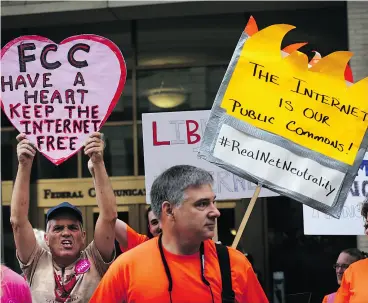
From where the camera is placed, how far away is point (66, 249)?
13.1 feet

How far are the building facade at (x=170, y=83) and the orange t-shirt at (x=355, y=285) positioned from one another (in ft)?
18.6

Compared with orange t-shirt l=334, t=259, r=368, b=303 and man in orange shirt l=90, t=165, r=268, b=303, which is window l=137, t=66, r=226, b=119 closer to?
orange t-shirt l=334, t=259, r=368, b=303

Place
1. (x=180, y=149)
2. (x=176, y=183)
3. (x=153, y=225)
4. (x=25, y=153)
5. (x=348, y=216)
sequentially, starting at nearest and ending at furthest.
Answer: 1. (x=176, y=183)
2. (x=25, y=153)
3. (x=153, y=225)
4. (x=348, y=216)
5. (x=180, y=149)

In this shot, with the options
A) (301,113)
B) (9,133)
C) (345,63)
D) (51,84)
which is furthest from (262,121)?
(9,133)

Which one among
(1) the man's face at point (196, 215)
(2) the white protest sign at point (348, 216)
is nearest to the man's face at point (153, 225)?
(1) the man's face at point (196, 215)

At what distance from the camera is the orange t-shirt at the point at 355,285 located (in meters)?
3.76

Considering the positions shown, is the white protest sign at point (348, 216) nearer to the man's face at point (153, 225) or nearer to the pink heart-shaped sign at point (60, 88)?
the man's face at point (153, 225)

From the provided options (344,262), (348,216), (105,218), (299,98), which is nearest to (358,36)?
(348,216)

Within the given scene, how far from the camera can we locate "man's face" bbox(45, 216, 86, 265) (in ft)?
13.1

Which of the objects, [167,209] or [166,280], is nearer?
[166,280]

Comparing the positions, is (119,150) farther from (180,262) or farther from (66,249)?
(180,262)

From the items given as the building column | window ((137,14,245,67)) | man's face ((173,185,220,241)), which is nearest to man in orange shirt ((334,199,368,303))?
man's face ((173,185,220,241))

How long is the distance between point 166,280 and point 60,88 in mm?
1989

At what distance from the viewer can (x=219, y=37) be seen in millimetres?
10086
